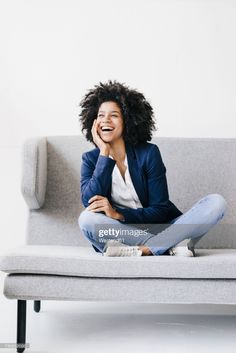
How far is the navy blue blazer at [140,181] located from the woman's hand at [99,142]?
0.04m

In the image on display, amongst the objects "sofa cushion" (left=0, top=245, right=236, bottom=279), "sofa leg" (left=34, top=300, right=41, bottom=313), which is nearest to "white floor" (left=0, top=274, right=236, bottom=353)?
"sofa leg" (left=34, top=300, right=41, bottom=313)

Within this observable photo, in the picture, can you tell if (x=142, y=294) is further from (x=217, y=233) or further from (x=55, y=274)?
(x=217, y=233)

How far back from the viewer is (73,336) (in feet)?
8.50

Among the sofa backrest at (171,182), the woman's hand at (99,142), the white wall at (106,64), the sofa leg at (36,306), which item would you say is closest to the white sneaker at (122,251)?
the woman's hand at (99,142)

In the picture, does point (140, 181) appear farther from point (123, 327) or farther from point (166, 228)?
point (123, 327)

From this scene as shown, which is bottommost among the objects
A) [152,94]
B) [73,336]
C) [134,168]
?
[73,336]

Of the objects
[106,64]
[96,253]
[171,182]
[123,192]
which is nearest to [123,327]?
[96,253]

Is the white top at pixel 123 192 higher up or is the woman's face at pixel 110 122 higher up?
the woman's face at pixel 110 122

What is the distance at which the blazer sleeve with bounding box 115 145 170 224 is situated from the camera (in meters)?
2.81

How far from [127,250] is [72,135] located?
997mm

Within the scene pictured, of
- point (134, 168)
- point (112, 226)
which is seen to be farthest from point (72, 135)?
point (112, 226)

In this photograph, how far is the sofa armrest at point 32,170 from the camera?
2.86 meters

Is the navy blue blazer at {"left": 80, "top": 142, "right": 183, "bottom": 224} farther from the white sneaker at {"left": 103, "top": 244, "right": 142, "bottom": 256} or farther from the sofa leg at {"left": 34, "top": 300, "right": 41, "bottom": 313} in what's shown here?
the sofa leg at {"left": 34, "top": 300, "right": 41, "bottom": 313}

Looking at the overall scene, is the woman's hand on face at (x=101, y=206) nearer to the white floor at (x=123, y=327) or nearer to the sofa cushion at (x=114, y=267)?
the sofa cushion at (x=114, y=267)
